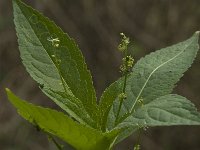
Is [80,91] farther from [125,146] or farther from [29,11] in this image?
[125,146]

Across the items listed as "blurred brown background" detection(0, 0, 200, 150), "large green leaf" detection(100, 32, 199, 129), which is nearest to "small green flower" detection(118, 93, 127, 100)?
"large green leaf" detection(100, 32, 199, 129)

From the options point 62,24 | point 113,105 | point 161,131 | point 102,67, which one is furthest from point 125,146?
point 113,105

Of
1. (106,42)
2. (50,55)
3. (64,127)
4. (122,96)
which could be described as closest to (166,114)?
(122,96)

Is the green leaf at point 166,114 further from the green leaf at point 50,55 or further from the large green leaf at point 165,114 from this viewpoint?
the green leaf at point 50,55

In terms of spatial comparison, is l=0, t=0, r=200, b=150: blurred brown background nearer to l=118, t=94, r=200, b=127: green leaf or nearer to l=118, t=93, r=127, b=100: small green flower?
l=118, t=93, r=127, b=100: small green flower

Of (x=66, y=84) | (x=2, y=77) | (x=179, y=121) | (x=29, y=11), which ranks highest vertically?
(x=29, y=11)

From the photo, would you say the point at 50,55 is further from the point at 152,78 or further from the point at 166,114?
the point at 166,114
